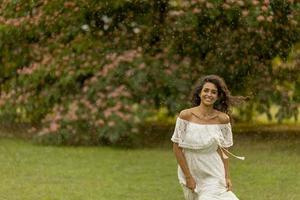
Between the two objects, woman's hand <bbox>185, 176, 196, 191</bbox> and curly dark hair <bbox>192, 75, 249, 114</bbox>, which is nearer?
woman's hand <bbox>185, 176, 196, 191</bbox>

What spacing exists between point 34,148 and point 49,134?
37 cm

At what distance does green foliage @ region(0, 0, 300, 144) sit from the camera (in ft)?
36.6

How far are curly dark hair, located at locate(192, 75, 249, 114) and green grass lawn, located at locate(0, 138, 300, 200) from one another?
176 cm

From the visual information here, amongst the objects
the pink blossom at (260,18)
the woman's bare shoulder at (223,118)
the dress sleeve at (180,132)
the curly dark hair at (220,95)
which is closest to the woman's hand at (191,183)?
the dress sleeve at (180,132)

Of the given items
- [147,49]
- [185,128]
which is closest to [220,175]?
[185,128]

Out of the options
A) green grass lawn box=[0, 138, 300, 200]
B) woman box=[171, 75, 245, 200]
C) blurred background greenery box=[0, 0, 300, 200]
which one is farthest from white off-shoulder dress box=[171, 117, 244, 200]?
blurred background greenery box=[0, 0, 300, 200]

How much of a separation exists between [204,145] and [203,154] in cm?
10

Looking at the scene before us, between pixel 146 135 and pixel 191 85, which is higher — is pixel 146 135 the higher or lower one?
the lower one

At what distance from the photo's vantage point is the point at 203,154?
19.2ft

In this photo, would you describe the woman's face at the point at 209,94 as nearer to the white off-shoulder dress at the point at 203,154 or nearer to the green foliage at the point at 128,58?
the white off-shoulder dress at the point at 203,154

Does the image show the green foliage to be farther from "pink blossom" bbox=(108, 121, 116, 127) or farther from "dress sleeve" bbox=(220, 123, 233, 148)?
"dress sleeve" bbox=(220, 123, 233, 148)

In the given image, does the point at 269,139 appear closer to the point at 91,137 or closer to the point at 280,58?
the point at 280,58

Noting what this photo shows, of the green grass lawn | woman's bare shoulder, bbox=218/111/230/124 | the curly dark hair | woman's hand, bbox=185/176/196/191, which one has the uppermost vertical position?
the curly dark hair

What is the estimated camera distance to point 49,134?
1124 centimetres
